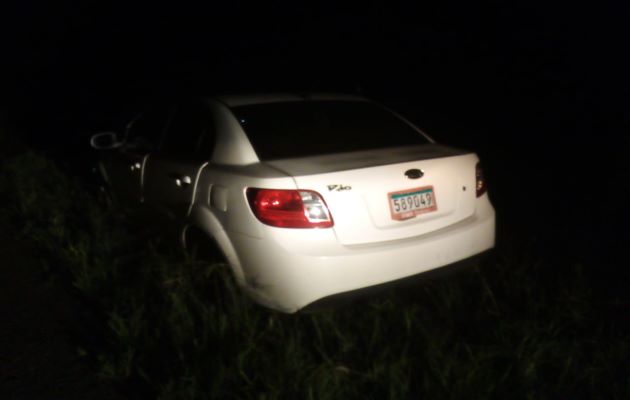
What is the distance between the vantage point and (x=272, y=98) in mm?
3785

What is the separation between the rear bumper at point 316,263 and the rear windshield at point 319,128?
0.58 metres

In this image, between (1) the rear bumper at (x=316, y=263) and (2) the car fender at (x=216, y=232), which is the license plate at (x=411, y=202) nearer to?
(1) the rear bumper at (x=316, y=263)

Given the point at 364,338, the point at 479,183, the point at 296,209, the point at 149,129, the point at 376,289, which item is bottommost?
the point at 364,338

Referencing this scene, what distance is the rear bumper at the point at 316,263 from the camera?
2752 mm

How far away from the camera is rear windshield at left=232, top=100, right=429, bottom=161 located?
328cm

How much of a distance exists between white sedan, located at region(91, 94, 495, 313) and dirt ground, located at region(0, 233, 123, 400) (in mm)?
886

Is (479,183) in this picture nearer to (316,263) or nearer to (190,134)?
(316,263)

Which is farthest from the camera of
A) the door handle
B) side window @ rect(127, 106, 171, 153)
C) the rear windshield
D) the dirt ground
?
side window @ rect(127, 106, 171, 153)

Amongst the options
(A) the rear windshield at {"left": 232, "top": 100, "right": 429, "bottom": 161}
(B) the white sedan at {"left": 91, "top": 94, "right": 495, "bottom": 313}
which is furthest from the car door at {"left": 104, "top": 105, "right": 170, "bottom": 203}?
(A) the rear windshield at {"left": 232, "top": 100, "right": 429, "bottom": 161}

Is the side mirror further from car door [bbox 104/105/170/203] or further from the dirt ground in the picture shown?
the dirt ground

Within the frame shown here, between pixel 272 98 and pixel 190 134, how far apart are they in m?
0.62

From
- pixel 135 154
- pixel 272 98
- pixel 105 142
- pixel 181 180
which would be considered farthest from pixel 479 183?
pixel 105 142

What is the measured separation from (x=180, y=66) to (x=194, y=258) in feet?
32.7

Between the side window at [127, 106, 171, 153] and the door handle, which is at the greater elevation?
the side window at [127, 106, 171, 153]
